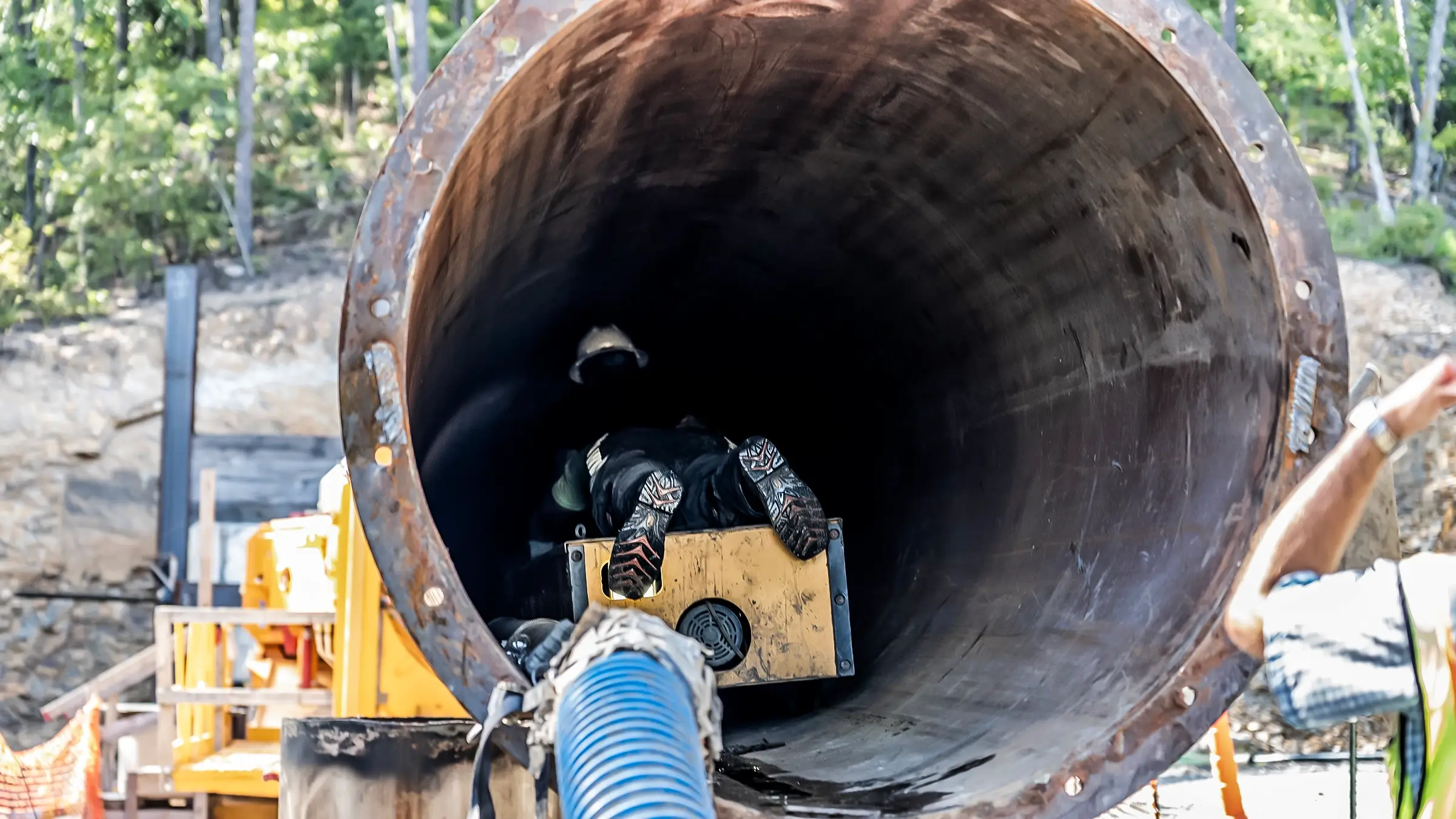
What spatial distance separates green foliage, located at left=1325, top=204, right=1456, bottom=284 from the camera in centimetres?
1672

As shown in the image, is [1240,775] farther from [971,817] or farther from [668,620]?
[971,817]

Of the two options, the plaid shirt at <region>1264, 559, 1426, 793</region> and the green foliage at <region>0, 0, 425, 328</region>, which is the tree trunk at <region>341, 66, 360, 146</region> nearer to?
the green foliage at <region>0, 0, 425, 328</region>

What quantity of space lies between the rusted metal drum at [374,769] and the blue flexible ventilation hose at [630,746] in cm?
60

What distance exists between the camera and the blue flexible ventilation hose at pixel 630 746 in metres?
1.96

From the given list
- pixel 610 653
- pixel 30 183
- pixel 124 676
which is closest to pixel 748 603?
pixel 610 653

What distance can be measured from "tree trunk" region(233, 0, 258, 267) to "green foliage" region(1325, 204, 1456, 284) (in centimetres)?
1419

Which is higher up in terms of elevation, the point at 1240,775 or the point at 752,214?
the point at 752,214

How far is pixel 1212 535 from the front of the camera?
2.70 metres

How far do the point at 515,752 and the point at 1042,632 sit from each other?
149cm

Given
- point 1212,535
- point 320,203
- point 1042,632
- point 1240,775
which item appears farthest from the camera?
point 320,203

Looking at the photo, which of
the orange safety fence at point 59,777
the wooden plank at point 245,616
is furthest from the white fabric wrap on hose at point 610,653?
the orange safety fence at point 59,777

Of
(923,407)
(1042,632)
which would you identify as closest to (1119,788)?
(1042,632)

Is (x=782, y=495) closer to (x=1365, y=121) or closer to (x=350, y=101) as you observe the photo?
(x=1365, y=121)

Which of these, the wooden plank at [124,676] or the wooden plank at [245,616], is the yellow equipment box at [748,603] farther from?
the wooden plank at [124,676]
